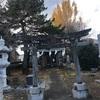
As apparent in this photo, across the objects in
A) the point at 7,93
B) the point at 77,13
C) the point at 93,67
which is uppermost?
the point at 77,13

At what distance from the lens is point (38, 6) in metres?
21.8

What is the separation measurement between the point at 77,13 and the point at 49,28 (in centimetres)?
1455

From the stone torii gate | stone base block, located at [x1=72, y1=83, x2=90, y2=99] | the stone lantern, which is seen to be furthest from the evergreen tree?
stone base block, located at [x1=72, y1=83, x2=90, y2=99]

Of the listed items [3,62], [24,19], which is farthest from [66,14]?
[3,62]

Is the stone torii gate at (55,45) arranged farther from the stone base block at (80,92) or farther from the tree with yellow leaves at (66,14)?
the tree with yellow leaves at (66,14)

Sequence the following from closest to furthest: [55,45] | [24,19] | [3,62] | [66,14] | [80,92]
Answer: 1. [80,92]
2. [55,45]
3. [3,62]
4. [24,19]
5. [66,14]

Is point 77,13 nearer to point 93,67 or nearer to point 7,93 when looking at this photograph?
point 93,67

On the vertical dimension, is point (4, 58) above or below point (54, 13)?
below

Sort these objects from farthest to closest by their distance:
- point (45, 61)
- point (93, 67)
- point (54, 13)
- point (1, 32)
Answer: point (54, 13) < point (45, 61) < point (93, 67) < point (1, 32)

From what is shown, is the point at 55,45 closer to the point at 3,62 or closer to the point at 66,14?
the point at 3,62

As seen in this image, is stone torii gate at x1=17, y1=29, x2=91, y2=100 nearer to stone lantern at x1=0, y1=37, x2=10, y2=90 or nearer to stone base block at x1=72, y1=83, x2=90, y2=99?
stone base block at x1=72, y1=83, x2=90, y2=99

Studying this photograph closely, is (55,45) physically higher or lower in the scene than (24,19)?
lower

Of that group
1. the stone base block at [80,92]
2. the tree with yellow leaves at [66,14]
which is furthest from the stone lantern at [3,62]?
the tree with yellow leaves at [66,14]

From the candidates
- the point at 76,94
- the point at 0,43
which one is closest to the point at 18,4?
the point at 0,43
